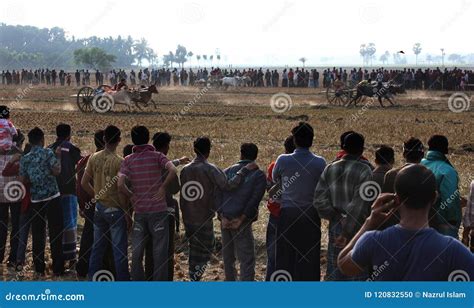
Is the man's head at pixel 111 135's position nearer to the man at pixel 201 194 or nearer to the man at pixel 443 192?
the man at pixel 201 194

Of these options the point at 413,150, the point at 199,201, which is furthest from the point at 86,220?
the point at 413,150

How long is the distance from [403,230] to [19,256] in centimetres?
509

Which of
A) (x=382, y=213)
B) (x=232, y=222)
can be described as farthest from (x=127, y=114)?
(x=382, y=213)

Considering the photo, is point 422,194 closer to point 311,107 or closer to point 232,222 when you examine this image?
point 232,222

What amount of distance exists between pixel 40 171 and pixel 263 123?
14.9 meters

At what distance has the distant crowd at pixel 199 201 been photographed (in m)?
5.59

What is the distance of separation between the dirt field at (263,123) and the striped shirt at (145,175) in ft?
8.50

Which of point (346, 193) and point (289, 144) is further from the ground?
point (289, 144)

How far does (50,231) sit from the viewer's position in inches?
278

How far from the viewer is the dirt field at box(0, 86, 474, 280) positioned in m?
15.6

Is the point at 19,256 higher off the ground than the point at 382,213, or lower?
lower

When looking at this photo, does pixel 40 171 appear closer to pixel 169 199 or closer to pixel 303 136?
pixel 169 199

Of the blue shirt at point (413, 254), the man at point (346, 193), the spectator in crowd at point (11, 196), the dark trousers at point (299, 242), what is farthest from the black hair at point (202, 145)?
the blue shirt at point (413, 254)

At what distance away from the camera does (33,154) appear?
22.5 ft
